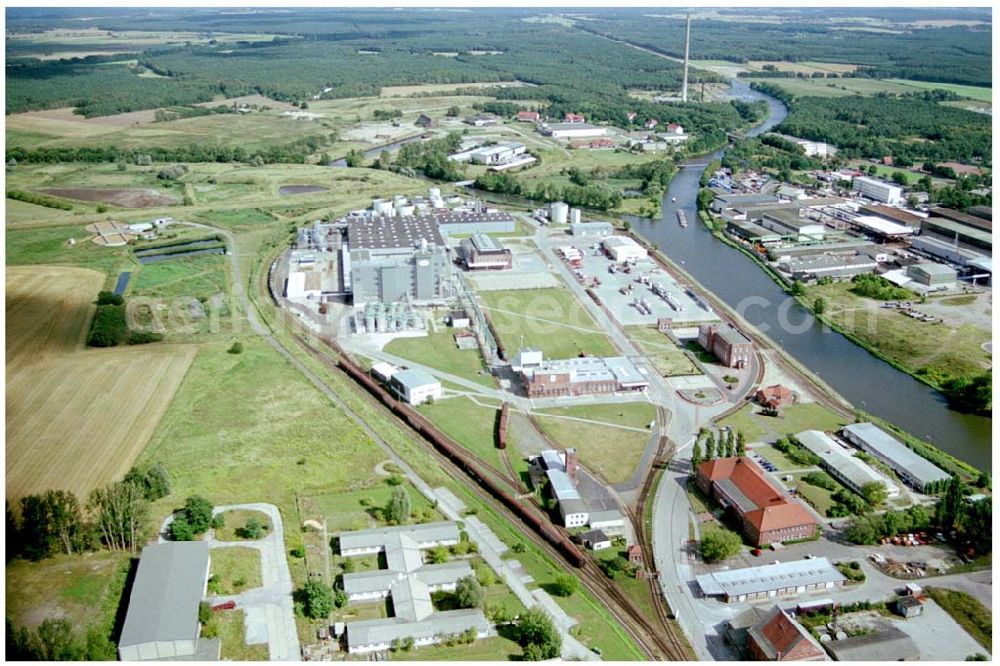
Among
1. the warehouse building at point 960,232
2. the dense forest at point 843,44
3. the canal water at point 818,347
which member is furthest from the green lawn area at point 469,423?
the dense forest at point 843,44

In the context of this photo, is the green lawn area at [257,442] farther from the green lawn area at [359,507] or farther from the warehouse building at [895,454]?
the warehouse building at [895,454]

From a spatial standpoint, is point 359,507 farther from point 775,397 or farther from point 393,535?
point 775,397

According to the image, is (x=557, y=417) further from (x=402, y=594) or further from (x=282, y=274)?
(x=282, y=274)

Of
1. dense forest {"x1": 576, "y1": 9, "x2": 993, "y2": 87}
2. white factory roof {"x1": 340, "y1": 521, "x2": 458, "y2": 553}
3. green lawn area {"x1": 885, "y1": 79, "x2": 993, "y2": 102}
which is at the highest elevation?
dense forest {"x1": 576, "y1": 9, "x2": 993, "y2": 87}

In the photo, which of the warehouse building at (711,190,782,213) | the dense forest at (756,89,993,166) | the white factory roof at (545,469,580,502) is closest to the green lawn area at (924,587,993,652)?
the white factory roof at (545,469,580,502)

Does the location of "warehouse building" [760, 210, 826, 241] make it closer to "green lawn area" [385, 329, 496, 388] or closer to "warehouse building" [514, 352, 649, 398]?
"warehouse building" [514, 352, 649, 398]

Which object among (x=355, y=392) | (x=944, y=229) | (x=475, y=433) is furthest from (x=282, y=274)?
(x=944, y=229)
